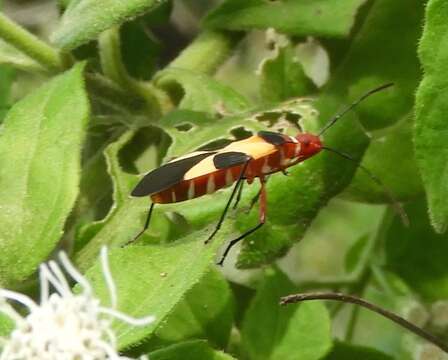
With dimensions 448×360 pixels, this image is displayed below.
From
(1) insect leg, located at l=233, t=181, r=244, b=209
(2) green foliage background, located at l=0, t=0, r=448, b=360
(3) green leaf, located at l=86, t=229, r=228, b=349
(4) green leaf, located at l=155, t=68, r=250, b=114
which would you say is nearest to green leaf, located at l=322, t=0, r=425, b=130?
(2) green foliage background, located at l=0, t=0, r=448, b=360

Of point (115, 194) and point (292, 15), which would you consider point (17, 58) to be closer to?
point (115, 194)

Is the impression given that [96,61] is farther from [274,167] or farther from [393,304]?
[393,304]

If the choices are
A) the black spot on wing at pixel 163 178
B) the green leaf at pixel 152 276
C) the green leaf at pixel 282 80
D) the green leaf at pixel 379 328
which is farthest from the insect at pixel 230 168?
the green leaf at pixel 379 328

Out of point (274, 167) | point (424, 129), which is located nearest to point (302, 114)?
point (274, 167)

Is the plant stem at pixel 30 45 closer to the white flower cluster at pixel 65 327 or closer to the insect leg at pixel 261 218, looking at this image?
the insect leg at pixel 261 218

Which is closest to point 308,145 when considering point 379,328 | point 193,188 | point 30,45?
point 193,188
